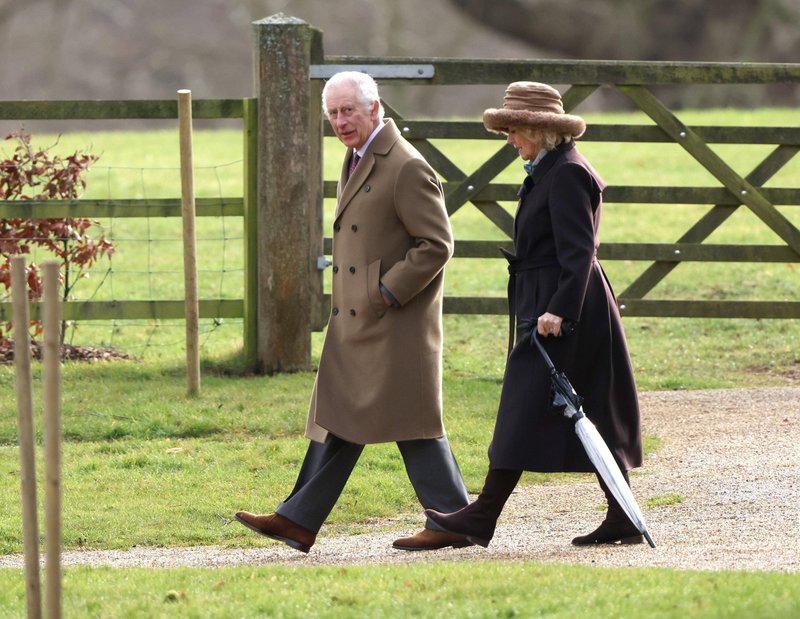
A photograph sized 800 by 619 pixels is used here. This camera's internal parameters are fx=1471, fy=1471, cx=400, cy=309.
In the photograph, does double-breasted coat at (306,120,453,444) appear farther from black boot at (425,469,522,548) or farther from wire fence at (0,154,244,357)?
wire fence at (0,154,244,357)

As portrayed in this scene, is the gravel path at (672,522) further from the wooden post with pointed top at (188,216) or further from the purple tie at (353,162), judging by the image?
the wooden post with pointed top at (188,216)

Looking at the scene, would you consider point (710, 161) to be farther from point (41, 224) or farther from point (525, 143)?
point (41, 224)

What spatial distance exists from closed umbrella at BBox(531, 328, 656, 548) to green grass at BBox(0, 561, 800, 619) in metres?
0.44

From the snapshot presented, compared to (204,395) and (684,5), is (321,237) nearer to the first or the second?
(204,395)

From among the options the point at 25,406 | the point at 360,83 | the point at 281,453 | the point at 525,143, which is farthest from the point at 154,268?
the point at 25,406

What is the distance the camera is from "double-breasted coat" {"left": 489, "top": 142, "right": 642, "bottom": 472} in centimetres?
541

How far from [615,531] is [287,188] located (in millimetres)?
3861

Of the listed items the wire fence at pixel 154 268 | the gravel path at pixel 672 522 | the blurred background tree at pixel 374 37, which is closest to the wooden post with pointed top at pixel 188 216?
the wire fence at pixel 154 268

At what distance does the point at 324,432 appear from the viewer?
588cm

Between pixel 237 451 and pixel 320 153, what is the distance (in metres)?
2.24

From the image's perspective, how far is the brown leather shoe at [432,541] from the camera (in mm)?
5672

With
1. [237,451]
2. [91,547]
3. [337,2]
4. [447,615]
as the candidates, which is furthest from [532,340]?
[337,2]

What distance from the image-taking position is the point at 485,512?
5590mm

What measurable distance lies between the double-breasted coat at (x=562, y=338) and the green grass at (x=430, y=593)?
54cm
